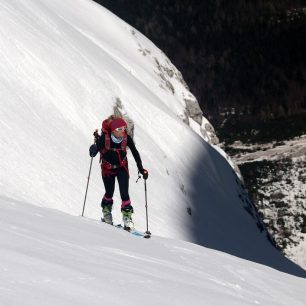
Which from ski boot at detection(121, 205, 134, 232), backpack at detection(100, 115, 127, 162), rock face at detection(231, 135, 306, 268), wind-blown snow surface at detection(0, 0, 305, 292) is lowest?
ski boot at detection(121, 205, 134, 232)

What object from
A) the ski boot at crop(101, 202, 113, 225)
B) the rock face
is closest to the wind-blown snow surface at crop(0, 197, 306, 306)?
the ski boot at crop(101, 202, 113, 225)

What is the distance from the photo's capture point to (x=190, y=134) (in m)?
36.3

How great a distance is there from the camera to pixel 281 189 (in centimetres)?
8712

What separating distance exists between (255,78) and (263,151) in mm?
66983

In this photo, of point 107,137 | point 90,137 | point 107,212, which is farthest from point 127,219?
point 90,137

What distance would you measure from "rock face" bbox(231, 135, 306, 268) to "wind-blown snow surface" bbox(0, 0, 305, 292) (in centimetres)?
3227

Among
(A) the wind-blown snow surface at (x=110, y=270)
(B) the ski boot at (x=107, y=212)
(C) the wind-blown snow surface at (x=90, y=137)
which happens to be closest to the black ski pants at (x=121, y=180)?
(B) the ski boot at (x=107, y=212)

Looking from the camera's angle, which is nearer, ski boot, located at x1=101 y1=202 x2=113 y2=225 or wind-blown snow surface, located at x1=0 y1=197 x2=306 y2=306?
wind-blown snow surface, located at x1=0 y1=197 x2=306 y2=306

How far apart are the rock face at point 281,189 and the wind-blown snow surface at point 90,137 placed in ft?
106

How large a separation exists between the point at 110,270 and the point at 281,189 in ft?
266

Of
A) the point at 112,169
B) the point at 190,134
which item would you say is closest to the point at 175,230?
the point at 112,169

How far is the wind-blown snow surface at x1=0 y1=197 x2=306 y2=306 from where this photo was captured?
599cm

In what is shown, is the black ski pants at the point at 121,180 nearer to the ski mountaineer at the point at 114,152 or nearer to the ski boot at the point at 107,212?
the ski mountaineer at the point at 114,152

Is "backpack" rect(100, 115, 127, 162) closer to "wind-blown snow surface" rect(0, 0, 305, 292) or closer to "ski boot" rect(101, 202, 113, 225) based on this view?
"ski boot" rect(101, 202, 113, 225)
